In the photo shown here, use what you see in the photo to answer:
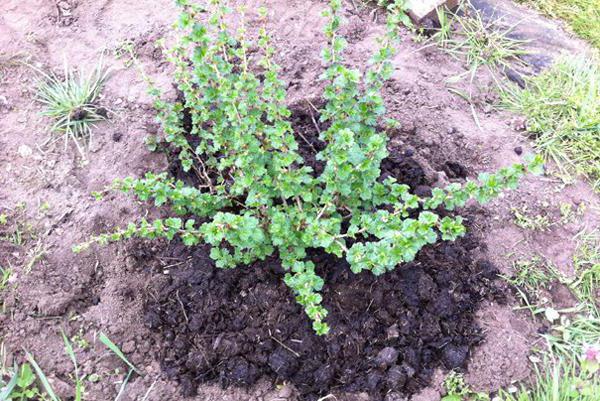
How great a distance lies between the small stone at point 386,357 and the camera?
8.01 ft

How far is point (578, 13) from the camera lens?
411cm

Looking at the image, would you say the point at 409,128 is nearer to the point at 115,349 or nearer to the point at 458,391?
the point at 458,391

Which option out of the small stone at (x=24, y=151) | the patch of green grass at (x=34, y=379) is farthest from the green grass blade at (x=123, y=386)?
the small stone at (x=24, y=151)

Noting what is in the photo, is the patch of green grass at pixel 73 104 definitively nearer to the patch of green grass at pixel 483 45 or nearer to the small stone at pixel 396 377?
the small stone at pixel 396 377

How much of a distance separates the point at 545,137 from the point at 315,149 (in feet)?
4.65

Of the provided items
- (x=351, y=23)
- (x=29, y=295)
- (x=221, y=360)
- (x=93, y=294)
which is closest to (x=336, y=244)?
(x=221, y=360)

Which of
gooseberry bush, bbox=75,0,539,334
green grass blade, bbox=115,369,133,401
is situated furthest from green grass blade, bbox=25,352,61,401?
gooseberry bush, bbox=75,0,539,334

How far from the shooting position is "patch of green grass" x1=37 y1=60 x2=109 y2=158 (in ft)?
10.7

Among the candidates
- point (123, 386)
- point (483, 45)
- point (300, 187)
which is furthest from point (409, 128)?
point (123, 386)

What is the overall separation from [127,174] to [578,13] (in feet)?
11.2

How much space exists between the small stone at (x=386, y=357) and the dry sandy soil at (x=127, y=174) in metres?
0.18

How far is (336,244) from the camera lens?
223cm

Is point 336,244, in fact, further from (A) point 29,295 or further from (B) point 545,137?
(B) point 545,137

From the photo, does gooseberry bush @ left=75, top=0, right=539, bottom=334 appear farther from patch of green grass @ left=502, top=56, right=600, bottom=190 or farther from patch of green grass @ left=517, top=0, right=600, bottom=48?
patch of green grass @ left=517, top=0, right=600, bottom=48
